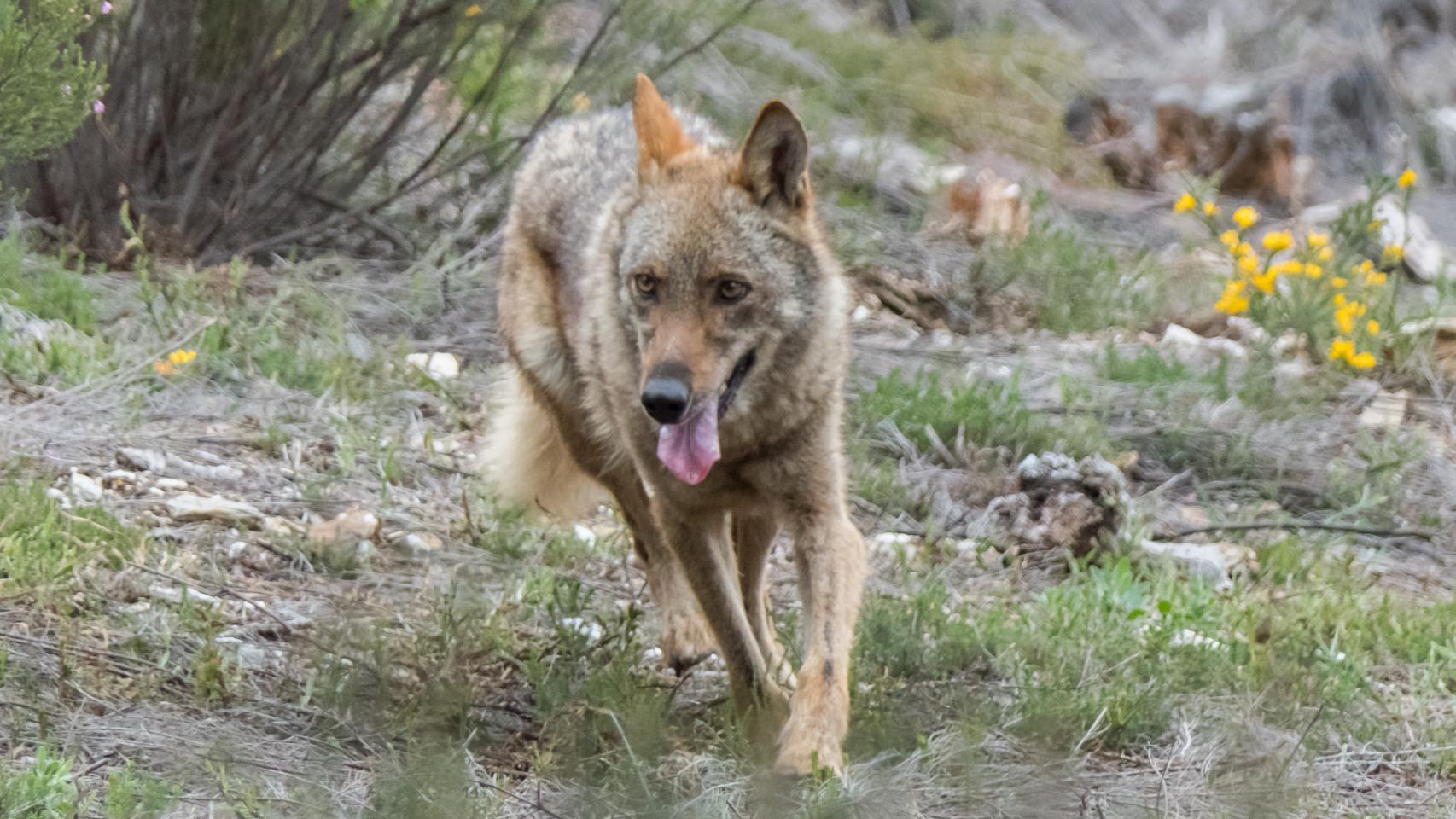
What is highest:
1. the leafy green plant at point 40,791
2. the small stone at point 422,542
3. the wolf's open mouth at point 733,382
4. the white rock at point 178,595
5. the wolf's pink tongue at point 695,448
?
the wolf's open mouth at point 733,382

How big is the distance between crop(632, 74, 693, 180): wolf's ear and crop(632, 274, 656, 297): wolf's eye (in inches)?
15.4

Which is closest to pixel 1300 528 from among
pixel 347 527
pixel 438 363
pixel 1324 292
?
pixel 1324 292

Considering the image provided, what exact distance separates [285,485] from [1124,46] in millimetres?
12879

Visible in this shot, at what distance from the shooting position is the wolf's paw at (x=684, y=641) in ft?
15.6

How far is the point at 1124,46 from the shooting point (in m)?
16.3

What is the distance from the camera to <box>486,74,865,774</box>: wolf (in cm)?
396

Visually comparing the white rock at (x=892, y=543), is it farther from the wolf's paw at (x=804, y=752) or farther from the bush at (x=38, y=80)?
the bush at (x=38, y=80)

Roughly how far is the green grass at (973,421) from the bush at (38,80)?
10.4ft

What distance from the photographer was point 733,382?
4.10 metres

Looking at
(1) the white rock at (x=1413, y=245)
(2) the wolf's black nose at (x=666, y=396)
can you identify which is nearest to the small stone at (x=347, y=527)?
(2) the wolf's black nose at (x=666, y=396)

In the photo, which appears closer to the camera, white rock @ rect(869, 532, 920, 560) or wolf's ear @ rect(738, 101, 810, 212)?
wolf's ear @ rect(738, 101, 810, 212)

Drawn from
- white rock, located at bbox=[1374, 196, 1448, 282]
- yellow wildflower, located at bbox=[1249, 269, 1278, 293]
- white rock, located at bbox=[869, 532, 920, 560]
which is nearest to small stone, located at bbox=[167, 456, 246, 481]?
white rock, located at bbox=[869, 532, 920, 560]

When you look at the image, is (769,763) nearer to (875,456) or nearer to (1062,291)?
(875,456)

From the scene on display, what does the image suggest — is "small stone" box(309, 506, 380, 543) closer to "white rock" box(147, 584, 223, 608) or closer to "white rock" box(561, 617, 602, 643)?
"white rock" box(147, 584, 223, 608)
